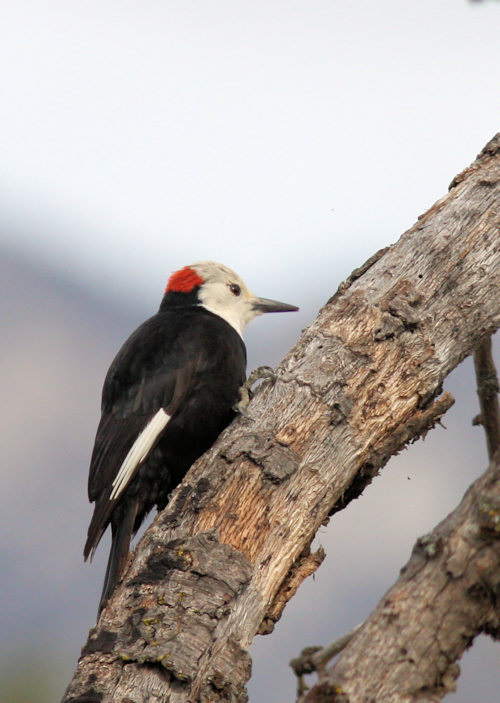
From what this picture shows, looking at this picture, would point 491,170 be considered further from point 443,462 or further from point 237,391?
point 443,462

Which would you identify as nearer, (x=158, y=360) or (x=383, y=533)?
(x=158, y=360)

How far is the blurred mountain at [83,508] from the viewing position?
106ft

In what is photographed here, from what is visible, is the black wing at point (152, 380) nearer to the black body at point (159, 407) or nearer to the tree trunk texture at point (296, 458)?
the black body at point (159, 407)

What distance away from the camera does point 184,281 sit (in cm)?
459

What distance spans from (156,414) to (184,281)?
3.38ft

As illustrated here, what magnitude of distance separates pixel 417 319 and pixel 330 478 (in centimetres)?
59

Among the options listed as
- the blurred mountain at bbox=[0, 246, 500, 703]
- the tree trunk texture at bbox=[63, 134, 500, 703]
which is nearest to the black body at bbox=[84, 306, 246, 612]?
the tree trunk texture at bbox=[63, 134, 500, 703]

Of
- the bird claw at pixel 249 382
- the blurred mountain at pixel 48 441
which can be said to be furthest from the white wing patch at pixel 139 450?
the blurred mountain at pixel 48 441

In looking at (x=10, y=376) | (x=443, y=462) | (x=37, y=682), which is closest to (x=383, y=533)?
(x=443, y=462)

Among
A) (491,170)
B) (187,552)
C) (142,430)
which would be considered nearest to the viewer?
(187,552)

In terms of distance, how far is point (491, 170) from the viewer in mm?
3279

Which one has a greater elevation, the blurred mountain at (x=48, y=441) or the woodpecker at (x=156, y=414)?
the blurred mountain at (x=48, y=441)

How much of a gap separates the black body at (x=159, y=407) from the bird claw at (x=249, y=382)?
4 centimetres

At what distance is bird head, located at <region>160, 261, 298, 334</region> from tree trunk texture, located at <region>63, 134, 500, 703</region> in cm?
129
